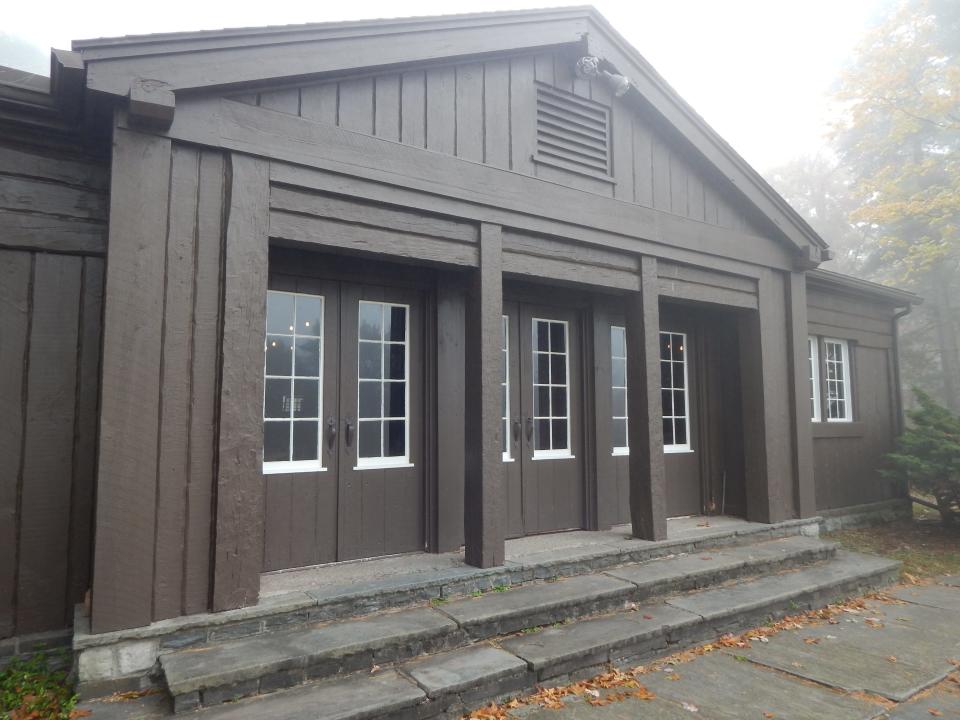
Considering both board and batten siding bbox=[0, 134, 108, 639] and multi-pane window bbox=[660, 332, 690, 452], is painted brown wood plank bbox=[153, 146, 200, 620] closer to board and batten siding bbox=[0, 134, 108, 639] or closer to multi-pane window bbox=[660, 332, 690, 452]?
board and batten siding bbox=[0, 134, 108, 639]

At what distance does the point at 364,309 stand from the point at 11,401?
2.38 m

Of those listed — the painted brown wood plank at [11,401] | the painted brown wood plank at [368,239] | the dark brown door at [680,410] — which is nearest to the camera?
the painted brown wood plank at [11,401]

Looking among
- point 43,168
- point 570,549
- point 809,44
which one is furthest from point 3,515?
point 809,44

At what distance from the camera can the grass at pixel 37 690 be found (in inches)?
113

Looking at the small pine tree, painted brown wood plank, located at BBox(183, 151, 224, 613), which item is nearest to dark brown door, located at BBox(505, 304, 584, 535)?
painted brown wood plank, located at BBox(183, 151, 224, 613)

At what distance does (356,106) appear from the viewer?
414cm

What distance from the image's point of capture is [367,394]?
4867 millimetres

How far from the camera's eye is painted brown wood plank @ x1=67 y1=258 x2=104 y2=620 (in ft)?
11.8

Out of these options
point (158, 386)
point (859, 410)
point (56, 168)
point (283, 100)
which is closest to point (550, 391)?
point (283, 100)

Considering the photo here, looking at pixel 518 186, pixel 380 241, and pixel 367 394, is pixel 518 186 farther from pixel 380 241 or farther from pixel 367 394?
pixel 367 394

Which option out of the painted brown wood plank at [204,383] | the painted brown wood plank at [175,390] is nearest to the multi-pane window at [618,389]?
the painted brown wood plank at [204,383]

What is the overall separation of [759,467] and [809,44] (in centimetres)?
1677

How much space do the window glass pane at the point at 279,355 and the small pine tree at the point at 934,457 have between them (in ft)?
25.1

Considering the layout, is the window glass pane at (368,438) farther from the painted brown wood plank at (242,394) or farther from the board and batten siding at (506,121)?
the board and batten siding at (506,121)
